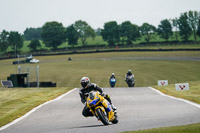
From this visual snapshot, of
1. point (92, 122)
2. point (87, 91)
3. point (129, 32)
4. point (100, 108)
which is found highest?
point (129, 32)

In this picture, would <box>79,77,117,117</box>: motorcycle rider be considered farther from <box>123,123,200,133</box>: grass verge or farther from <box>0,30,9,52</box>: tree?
<box>0,30,9,52</box>: tree

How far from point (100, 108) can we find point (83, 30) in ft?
526

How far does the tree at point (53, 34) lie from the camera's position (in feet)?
506

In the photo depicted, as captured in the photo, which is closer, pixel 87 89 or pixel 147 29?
pixel 87 89

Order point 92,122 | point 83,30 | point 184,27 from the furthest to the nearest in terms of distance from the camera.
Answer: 1. point 83,30
2. point 184,27
3. point 92,122

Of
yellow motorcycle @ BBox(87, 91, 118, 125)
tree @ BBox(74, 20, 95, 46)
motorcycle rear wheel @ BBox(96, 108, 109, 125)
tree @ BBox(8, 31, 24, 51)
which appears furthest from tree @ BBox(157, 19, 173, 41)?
motorcycle rear wheel @ BBox(96, 108, 109, 125)

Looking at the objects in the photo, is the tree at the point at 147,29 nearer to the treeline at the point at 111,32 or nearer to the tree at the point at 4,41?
the treeline at the point at 111,32

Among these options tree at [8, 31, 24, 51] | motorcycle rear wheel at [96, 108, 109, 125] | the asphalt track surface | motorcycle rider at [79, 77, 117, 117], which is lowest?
the asphalt track surface

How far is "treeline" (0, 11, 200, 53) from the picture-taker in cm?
14929

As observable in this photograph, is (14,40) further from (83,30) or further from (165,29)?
(165,29)

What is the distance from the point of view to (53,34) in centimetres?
15800

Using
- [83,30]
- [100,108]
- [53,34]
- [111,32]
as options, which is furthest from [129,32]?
[100,108]

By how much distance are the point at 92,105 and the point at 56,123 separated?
156 centimetres

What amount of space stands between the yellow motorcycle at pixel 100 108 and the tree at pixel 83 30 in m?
156
